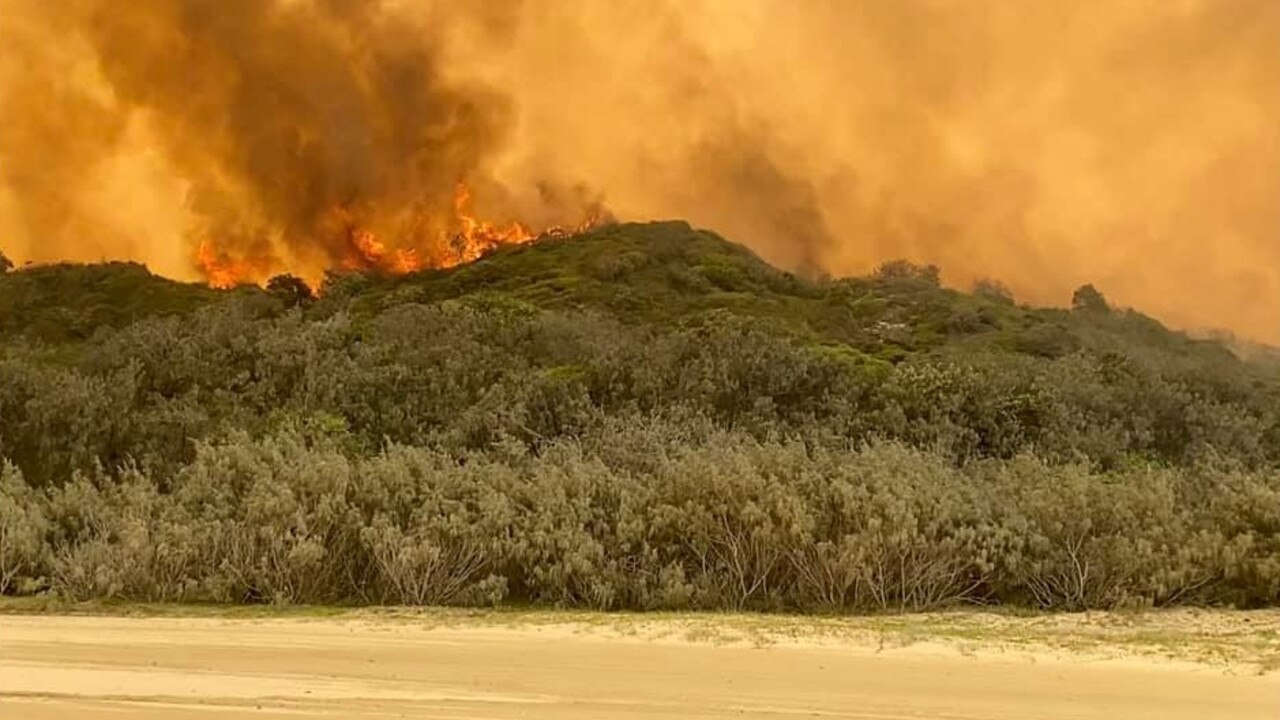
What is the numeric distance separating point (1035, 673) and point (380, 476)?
25.0 ft

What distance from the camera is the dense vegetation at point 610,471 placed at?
11594mm

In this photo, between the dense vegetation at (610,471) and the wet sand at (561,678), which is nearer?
the wet sand at (561,678)

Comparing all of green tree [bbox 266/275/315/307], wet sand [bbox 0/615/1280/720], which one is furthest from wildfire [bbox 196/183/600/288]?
wet sand [bbox 0/615/1280/720]

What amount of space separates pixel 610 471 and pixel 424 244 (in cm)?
3888

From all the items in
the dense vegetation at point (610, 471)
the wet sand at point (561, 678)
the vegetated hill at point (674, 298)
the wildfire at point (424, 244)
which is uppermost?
the wildfire at point (424, 244)

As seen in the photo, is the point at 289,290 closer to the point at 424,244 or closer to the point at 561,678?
the point at 424,244

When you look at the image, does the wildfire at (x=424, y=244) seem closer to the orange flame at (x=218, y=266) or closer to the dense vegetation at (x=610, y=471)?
the orange flame at (x=218, y=266)

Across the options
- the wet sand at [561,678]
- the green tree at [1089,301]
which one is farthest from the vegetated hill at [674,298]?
the wet sand at [561,678]

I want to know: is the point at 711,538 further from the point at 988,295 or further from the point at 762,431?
the point at 988,295

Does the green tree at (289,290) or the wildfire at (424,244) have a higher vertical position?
the wildfire at (424,244)

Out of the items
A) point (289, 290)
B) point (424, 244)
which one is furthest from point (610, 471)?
point (424, 244)

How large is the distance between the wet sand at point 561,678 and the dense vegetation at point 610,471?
2.20m

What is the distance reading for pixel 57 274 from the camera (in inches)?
1757

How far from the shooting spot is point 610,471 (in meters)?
13.5
